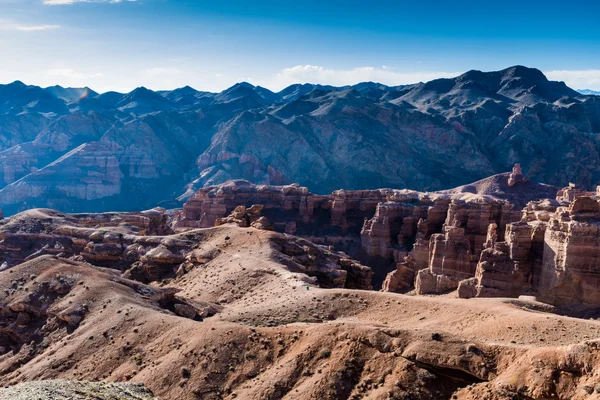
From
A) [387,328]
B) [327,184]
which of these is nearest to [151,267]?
[387,328]

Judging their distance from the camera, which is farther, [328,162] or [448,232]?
[328,162]

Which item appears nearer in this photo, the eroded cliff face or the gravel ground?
the gravel ground

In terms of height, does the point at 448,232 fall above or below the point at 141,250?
above

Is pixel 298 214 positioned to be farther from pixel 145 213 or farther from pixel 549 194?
pixel 549 194

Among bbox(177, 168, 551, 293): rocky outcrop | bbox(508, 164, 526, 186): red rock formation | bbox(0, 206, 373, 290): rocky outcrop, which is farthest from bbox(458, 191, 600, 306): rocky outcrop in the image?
bbox(508, 164, 526, 186): red rock formation

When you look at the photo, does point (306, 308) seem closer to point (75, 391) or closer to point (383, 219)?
point (75, 391)

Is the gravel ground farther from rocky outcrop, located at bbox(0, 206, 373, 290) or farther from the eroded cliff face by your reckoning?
the eroded cliff face

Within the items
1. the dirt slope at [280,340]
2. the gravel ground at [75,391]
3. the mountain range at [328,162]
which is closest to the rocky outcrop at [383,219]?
the dirt slope at [280,340]

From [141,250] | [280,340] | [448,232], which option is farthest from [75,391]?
[448,232]

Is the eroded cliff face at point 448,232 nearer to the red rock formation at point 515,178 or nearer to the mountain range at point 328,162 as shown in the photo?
the red rock formation at point 515,178
